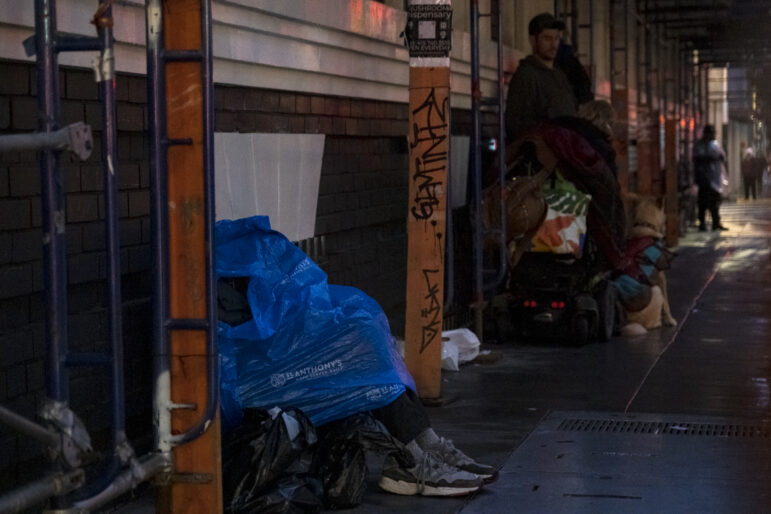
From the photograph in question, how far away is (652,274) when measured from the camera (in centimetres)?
1123

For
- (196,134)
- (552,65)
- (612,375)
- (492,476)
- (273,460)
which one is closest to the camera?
(196,134)

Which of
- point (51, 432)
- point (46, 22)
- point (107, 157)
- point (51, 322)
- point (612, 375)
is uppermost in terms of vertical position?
point (46, 22)

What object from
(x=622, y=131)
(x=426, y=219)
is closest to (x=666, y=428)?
(x=426, y=219)

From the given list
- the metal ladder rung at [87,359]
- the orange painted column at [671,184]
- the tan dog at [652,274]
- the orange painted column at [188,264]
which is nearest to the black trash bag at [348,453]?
the orange painted column at [188,264]

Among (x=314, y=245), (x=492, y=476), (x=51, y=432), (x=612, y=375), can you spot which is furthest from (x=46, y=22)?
(x=612, y=375)

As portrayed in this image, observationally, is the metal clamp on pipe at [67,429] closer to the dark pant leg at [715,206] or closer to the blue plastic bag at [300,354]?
the blue plastic bag at [300,354]

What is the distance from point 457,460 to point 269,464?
0.96m

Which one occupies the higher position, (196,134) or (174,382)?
(196,134)

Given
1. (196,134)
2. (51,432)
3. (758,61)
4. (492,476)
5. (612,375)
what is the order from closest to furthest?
(51,432) → (196,134) → (492,476) → (612,375) → (758,61)

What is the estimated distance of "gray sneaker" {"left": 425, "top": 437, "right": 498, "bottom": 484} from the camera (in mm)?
5703

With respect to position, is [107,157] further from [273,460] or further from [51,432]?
[273,460]

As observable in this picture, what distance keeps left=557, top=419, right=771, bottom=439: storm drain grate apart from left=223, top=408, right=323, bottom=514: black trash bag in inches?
85.8

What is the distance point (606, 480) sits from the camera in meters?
5.88

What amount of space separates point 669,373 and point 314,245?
2.57 meters
